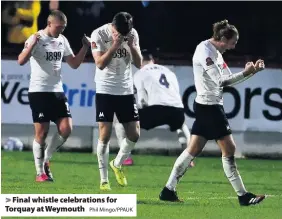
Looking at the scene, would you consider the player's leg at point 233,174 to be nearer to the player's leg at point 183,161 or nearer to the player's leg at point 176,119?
the player's leg at point 183,161

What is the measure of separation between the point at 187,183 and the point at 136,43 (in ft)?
8.30

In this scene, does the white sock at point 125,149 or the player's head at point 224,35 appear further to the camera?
the white sock at point 125,149

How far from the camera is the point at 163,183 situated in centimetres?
1520

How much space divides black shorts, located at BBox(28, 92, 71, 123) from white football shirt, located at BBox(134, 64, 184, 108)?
10.4 feet

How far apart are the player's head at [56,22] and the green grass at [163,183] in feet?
6.05

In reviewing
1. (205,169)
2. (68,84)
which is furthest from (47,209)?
(68,84)

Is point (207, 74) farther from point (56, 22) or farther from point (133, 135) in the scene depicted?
point (56, 22)

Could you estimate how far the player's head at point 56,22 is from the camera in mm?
14695

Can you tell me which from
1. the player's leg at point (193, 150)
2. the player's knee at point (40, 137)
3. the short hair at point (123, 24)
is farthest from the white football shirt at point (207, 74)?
the player's knee at point (40, 137)

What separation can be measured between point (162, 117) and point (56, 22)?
149 inches

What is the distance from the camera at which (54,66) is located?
49.3ft

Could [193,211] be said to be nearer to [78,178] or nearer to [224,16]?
[78,178]

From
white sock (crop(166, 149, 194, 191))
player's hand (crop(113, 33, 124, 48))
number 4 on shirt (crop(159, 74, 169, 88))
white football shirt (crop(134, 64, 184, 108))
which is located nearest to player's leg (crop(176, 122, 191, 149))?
white football shirt (crop(134, 64, 184, 108))
